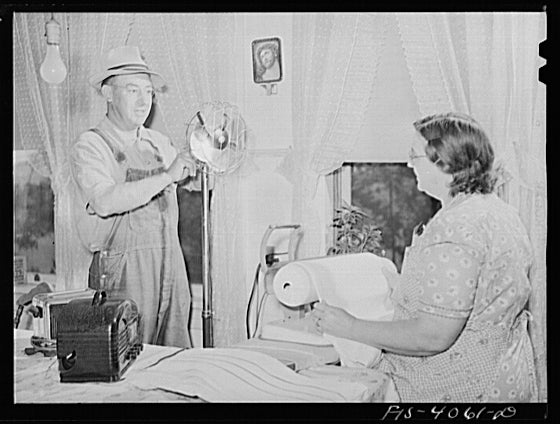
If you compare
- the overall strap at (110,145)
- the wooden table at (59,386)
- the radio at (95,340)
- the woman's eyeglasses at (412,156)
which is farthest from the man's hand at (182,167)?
the woman's eyeglasses at (412,156)

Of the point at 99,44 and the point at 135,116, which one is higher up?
the point at 99,44

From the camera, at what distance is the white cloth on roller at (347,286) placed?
2.08 m

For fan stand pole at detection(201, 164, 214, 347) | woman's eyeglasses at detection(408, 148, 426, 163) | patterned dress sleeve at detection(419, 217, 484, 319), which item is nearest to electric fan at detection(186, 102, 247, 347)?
fan stand pole at detection(201, 164, 214, 347)

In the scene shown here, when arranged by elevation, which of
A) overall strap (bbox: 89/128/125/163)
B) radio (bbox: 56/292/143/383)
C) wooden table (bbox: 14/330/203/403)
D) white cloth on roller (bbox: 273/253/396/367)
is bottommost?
wooden table (bbox: 14/330/203/403)

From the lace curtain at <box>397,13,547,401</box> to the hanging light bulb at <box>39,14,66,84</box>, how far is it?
95 centimetres

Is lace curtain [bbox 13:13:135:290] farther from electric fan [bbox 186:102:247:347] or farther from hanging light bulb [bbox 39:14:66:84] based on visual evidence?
electric fan [bbox 186:102:247:347]

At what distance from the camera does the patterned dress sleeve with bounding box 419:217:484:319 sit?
200cm

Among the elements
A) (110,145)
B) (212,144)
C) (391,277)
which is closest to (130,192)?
(110,145)

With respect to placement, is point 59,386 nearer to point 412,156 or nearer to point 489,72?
point 412,156
